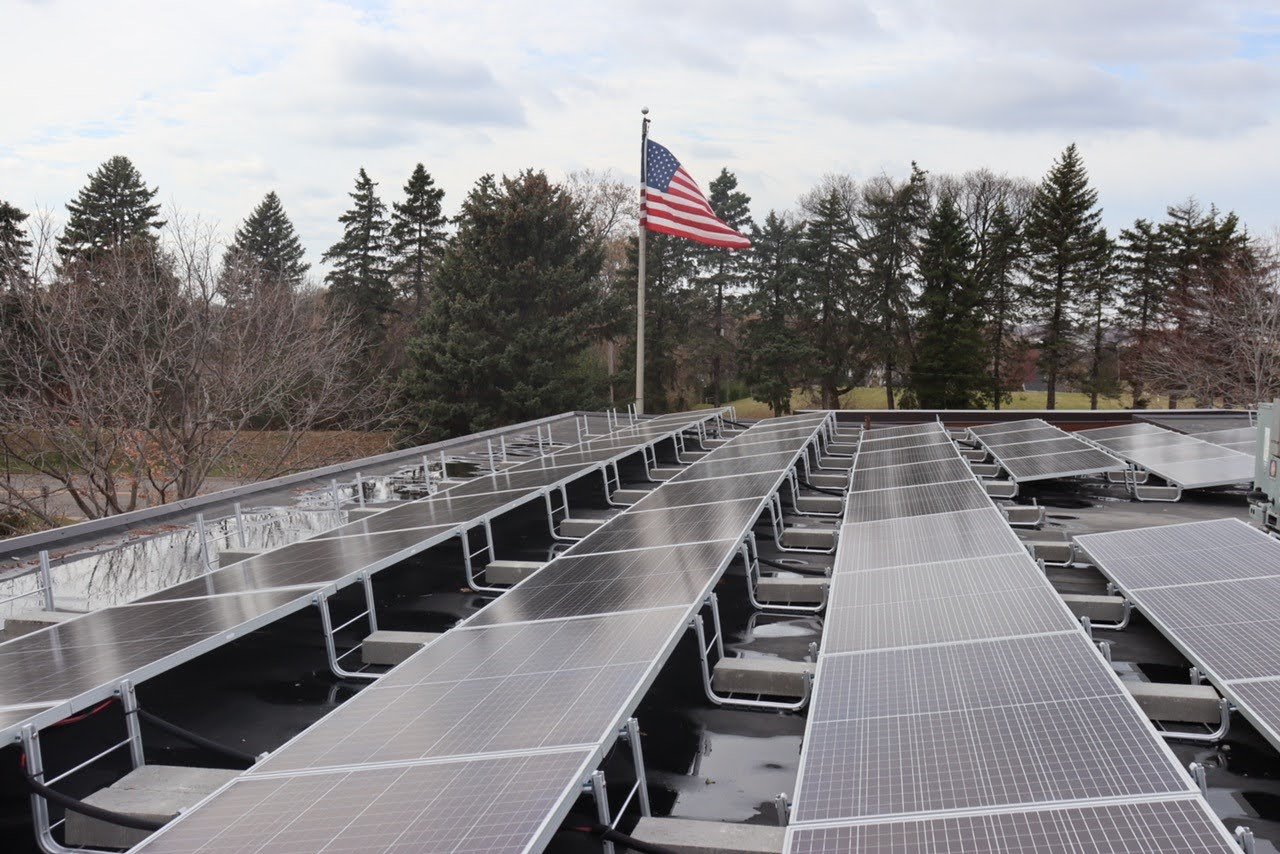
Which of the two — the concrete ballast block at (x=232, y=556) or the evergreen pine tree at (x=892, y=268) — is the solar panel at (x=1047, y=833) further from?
the evergreen pine tree at (x=892, y=268)

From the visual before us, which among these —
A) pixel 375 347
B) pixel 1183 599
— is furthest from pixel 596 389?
pixel 1183 599

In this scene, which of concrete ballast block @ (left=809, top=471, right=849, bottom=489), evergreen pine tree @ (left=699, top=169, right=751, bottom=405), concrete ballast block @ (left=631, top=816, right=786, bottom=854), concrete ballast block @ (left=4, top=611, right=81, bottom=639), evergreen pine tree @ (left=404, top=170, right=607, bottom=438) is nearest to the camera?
concrete ballast block @ (left=631, top=816, right=786, bottom=854)

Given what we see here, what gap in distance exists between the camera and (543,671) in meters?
5.06

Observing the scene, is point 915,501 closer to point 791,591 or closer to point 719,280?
point 791,591

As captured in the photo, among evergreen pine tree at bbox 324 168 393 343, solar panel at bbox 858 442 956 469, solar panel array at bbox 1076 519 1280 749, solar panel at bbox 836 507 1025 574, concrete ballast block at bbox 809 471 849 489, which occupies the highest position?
evergreen pine tree at bbox 324 168 393 343

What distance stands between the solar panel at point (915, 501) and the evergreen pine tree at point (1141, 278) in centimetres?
4585

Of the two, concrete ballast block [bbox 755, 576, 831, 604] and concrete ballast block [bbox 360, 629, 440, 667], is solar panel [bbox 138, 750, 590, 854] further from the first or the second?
concrete ballast block [bbox 755, 576, 831, 604]

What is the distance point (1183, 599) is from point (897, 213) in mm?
50746

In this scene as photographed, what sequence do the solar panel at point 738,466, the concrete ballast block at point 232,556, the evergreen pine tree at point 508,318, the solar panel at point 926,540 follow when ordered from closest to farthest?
the solar panel at point 926,540 < the concrete ballast block at point 232,556 < the solar panel at point 738,466 < the evergreen pine tree at point 508,318

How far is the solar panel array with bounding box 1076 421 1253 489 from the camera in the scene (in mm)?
13164

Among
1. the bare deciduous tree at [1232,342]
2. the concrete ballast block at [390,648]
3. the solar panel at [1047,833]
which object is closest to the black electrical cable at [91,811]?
the concrete ballast block at [390,648]

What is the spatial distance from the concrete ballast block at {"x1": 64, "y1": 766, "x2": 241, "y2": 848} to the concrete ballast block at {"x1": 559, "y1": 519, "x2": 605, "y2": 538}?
22.5 ft

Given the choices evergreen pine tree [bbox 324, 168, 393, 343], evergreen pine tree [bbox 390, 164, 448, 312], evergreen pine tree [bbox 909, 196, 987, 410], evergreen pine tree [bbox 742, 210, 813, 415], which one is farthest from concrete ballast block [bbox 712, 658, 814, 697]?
evergreen pine tree [bbox 390, 164, 448, 312]

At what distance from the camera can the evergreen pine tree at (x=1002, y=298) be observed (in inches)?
2098
